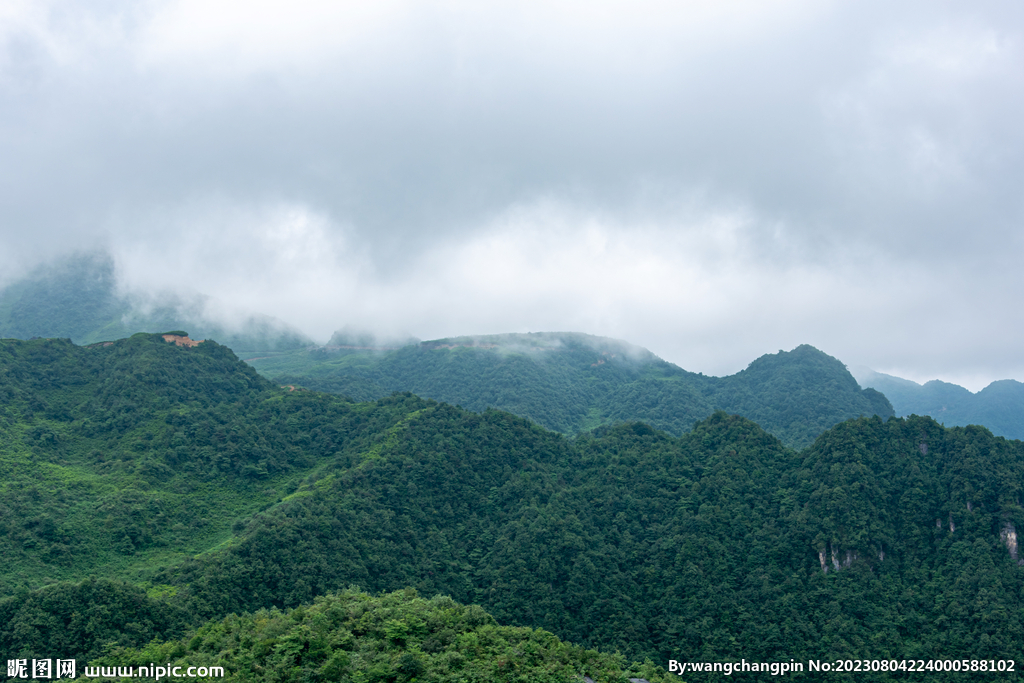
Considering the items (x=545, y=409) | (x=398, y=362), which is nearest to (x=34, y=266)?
(x=398, y=362)

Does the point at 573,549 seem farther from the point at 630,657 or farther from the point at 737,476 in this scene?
the point at 737,476

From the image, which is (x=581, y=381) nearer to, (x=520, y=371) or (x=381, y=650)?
(x=520, y=371)

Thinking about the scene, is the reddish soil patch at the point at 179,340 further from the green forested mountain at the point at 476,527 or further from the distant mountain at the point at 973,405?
the distant mountain at the point at 973,405

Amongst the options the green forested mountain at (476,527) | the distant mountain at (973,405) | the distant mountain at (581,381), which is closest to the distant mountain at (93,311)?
the distant mountain at (581,381)

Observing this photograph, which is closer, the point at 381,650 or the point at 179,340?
the point at 381,650

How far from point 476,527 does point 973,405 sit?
161 metres

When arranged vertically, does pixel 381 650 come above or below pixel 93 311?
below

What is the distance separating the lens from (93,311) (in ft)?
538

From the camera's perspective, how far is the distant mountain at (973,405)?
15075 cm

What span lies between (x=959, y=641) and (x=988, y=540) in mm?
11607

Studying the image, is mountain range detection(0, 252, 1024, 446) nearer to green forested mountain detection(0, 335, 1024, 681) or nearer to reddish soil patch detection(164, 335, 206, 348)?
reddish soil patch detection(164, 335, 206, 348)

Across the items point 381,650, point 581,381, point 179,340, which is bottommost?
point 381,650

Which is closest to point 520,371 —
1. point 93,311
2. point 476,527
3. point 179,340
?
point 179,340

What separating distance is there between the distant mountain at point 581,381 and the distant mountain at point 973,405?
29817 mm
